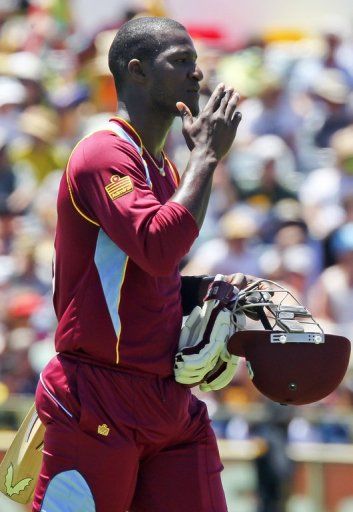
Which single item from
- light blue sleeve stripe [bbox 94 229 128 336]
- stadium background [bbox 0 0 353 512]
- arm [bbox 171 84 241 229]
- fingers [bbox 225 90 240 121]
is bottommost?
stadium background [bbox 0 0 353 512]

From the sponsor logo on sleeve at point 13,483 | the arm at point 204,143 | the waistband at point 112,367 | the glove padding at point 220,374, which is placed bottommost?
the sponsor logo on sleeve at point 13,483

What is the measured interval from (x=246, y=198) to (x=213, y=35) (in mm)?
3497

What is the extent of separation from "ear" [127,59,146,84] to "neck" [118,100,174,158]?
8 centimetres

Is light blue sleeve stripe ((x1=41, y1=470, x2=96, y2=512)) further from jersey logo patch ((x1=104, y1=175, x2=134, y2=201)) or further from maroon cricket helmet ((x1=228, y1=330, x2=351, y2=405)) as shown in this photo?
jersey logo patch ((x1=104, y1=175, x2=134, y2=201))

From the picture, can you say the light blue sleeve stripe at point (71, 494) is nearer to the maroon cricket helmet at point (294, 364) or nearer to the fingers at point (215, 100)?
the maroon cricket helmet at point (294, 364)

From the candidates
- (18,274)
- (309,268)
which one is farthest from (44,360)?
(309,268)

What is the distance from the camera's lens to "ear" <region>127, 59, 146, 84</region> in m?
4.24

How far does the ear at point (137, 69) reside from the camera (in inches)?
167

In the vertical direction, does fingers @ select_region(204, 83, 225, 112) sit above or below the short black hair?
below

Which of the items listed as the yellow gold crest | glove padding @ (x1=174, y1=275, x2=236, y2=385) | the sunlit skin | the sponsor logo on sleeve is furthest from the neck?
the sponsor logo on sleeve

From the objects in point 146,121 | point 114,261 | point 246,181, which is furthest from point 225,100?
point 246,181

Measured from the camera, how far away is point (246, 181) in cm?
981

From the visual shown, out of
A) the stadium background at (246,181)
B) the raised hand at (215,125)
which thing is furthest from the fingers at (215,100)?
the stadium background at (246,181)

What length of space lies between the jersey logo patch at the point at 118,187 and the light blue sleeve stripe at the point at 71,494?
2.83 feet
